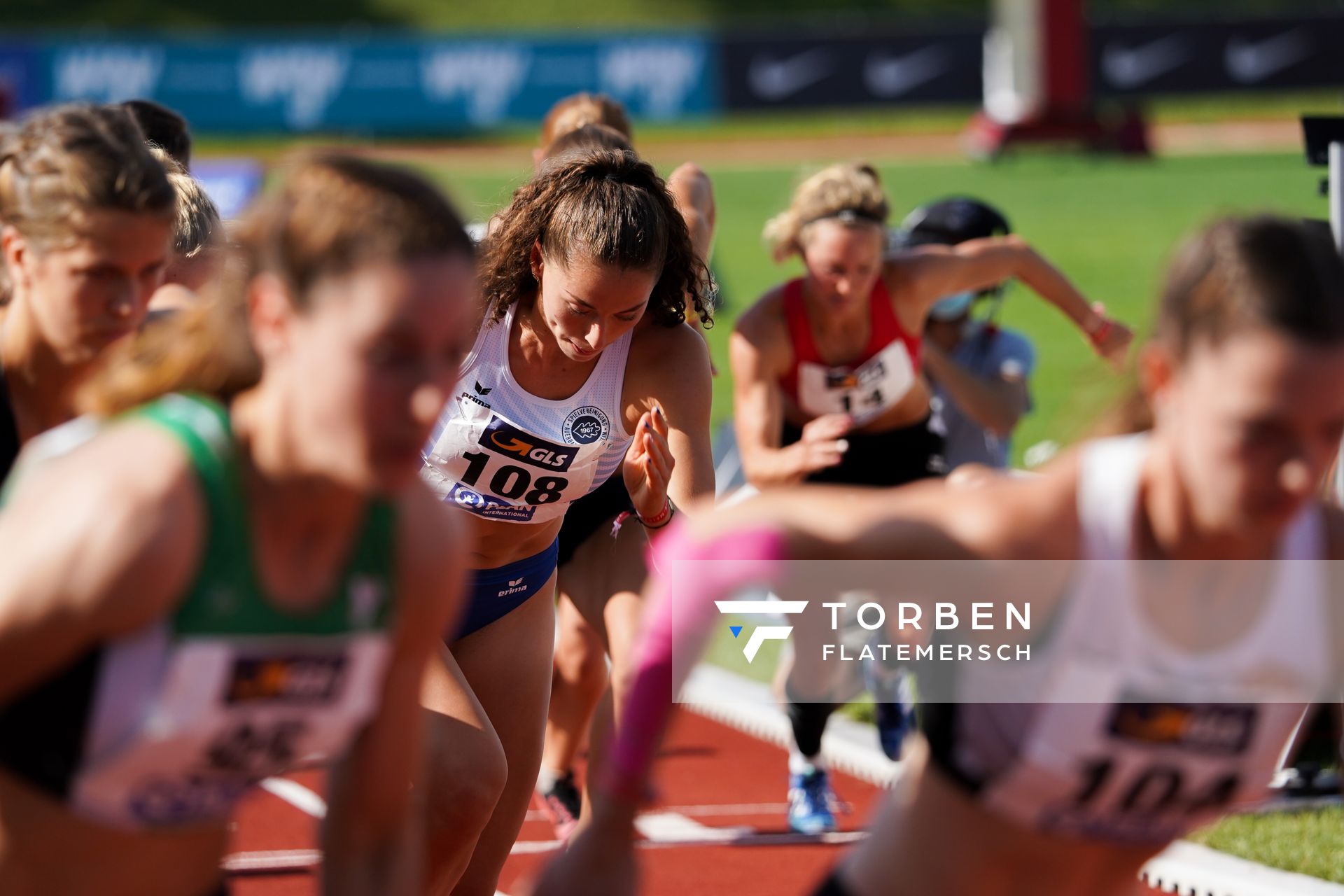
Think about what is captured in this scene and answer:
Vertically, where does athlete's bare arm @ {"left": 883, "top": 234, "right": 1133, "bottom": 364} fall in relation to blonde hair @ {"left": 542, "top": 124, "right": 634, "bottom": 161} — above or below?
below

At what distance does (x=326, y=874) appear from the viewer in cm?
246

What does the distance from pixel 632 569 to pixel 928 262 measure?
1774mm

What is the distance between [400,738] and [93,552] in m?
0.60

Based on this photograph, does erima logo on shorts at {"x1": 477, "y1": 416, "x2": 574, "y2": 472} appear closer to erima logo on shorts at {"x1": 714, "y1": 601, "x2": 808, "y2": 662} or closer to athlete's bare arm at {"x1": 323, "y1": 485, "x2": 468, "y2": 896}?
erima logo on shorts at {"x1": 714, "y1": 601, "x2": 808, "y2": 662}

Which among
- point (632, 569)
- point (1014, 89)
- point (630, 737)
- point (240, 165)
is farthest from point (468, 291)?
point (1014, 89)

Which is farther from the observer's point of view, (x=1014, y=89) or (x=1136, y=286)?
(x=1014, y=89)

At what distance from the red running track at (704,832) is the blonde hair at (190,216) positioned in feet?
5.53

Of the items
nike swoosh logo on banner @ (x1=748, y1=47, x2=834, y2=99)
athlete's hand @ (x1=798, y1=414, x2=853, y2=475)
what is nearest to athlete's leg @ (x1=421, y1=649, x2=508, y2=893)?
athlete's hand @ (x1=798, y1=414, x2=853, y2=475)

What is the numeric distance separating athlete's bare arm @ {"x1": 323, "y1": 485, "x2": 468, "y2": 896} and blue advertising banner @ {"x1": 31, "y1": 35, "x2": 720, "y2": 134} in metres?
30.6

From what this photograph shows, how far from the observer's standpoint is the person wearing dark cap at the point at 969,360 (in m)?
6.83

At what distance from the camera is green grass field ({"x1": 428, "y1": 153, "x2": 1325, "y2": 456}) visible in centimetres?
1541

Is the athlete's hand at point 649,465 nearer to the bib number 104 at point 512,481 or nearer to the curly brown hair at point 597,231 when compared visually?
the bib number 104 at point 512,481

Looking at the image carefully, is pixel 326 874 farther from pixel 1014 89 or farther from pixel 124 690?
pixel 1014 89

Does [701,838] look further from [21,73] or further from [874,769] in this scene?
[21,73]
